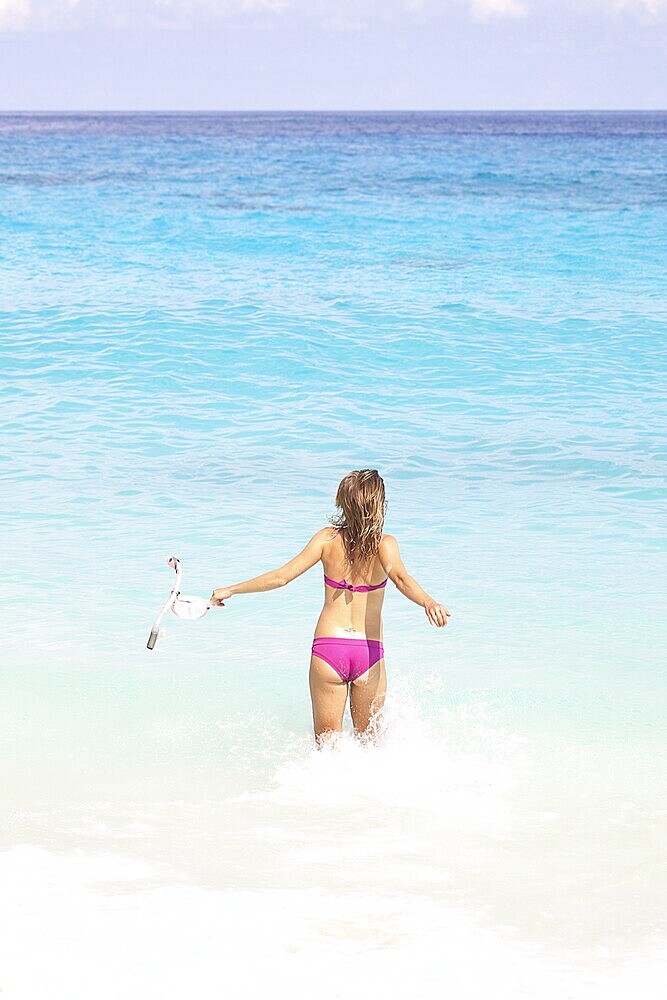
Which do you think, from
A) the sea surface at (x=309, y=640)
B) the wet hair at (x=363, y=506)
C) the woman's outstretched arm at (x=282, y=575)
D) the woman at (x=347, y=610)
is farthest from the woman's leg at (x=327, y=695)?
the wet hair at (x=363, y=506)

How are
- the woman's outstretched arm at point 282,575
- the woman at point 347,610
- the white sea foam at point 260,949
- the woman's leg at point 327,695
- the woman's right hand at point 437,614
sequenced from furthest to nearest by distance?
the woman's leg at point 327,695 < the woman at point 347,610 < the woman's outstretched arm at point 282,575 < the woman's right hand at point 437,614 < the white sea foam at point 260,949

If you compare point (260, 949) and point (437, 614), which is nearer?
point (260, 949)

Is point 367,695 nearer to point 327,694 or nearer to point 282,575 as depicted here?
point 327,694

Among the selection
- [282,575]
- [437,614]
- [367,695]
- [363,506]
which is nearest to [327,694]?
[367,695]

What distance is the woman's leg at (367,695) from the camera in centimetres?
496

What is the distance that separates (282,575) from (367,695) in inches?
26.1

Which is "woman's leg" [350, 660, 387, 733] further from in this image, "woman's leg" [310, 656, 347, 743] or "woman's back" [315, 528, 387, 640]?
"woman's back" [315, 528, 387, 640]

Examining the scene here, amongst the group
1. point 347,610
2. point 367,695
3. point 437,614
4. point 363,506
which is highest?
point 363,506

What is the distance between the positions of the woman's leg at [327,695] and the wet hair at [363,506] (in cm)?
55

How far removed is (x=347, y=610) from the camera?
4.91 m

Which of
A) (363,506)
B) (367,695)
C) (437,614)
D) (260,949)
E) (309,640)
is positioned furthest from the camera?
(309,640)

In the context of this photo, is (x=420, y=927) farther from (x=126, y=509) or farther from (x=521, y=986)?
(x=126, y=509)

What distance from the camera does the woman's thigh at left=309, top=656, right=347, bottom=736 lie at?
491 centimetres

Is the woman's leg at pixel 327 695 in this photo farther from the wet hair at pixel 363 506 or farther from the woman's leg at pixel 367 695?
the wet hair at pixel 363 506
